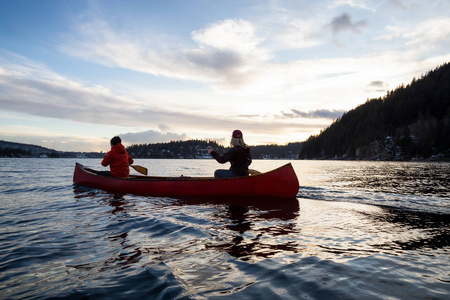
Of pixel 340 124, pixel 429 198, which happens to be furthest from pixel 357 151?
pixel 429 198

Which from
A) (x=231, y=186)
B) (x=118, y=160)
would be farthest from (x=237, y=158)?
(x=118, y=160)

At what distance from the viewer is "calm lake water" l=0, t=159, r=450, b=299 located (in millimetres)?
3055

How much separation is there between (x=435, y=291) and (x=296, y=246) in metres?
2.04

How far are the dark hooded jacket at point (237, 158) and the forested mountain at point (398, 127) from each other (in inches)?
4187

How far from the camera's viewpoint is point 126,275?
11.4 feet

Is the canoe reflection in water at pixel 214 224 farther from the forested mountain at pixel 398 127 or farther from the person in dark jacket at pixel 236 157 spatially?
the forested mountain at pixel 398 127

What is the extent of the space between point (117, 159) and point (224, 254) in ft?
33.0

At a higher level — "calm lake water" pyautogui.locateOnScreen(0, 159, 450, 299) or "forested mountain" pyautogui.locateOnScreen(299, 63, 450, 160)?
"forested mountain" pyautogui.locateOnScreen(299, 63, 450, 160)

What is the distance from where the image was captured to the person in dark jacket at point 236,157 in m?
10.0

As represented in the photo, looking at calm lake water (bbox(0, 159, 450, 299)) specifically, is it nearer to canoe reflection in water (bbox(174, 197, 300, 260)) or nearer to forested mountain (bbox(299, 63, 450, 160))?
canoe reflection in water (bbox(174, 197, 300, 260))

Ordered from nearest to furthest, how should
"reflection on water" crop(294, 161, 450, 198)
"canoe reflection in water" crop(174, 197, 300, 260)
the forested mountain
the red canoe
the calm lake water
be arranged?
the calm lake water
"canoe reflection in water" crop(174, 197, 300, 260)
the red canoe
"reflection on water" crop(294, 161, 450, 198)
the forested mountain

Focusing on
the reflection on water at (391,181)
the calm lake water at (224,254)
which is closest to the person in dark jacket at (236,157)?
the calm lake water at (224,254)

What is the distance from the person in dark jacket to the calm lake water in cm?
245

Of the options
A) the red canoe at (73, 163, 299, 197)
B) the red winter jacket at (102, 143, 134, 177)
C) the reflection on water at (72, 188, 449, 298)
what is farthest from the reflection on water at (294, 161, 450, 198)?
the red winter jacket at (102, 143, 134, 177)
